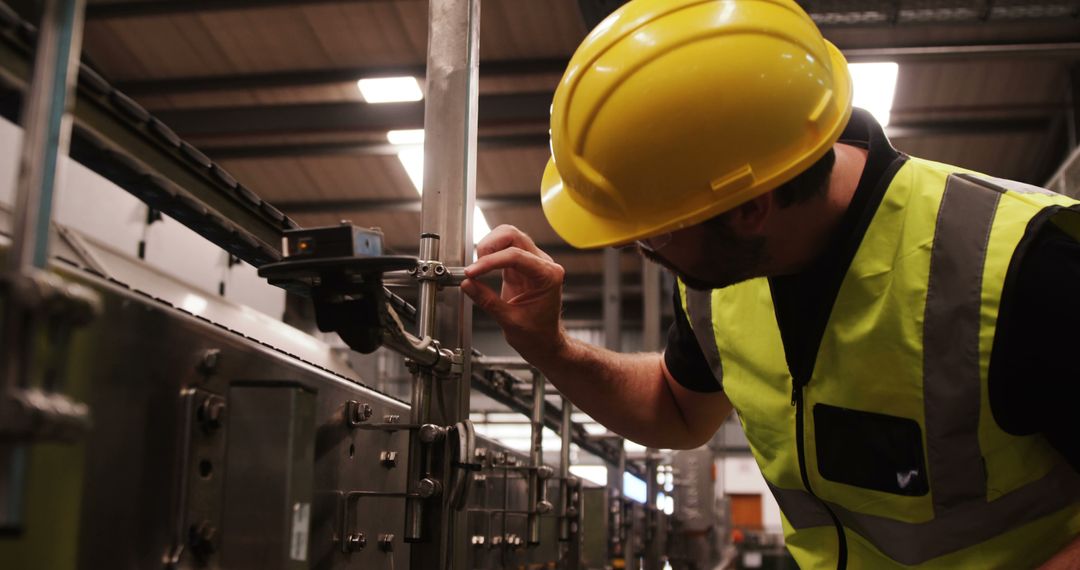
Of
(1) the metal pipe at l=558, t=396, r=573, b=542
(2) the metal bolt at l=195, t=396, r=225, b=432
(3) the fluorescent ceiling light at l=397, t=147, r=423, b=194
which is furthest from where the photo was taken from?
(3) the fluorescent ceiling light at l=397, t=147, r=423, b=194

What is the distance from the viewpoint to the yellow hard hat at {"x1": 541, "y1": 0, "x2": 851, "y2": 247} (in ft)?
3.60

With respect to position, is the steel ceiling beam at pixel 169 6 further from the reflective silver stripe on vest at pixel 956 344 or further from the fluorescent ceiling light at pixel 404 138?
the reflective silver stripe on vest at pixel 956 344

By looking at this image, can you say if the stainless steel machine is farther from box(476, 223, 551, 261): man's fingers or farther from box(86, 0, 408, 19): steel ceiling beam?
box(86, 0, 408, 19): steel ceiling beam

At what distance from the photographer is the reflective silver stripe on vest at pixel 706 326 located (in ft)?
4.60

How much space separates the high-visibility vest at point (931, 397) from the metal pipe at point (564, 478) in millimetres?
1262

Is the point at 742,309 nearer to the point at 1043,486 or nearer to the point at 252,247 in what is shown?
the point at 1043,486

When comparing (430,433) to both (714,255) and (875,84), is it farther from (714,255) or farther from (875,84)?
(875,84)

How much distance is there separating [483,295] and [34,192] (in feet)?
2.36

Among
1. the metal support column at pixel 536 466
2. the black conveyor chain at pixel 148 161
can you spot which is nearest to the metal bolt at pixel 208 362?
the black conveyor chain at pixel 148 161

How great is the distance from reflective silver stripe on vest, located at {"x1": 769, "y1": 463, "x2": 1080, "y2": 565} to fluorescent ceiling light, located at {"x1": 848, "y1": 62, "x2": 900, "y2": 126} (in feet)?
→ 13.3

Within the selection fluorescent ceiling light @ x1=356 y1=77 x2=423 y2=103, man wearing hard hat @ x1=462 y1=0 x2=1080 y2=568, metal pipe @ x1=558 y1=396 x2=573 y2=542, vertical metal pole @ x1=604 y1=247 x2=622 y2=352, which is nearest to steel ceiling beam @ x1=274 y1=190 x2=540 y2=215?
vertical metal pole @ x1=604 y1=247 x2=622 y2=352

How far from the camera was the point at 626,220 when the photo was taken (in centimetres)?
119

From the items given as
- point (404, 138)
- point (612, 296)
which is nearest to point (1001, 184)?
point (404, 138)

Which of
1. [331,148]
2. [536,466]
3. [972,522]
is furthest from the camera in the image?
[331,148]
